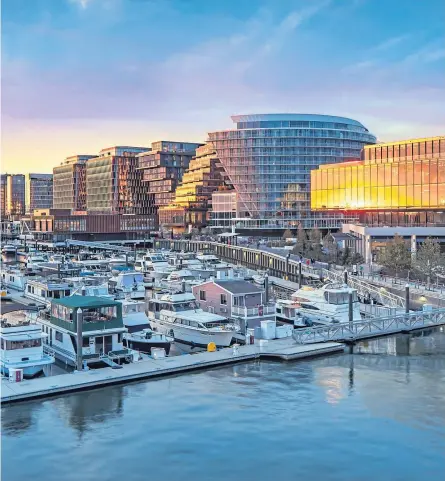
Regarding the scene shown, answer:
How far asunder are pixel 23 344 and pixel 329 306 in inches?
917

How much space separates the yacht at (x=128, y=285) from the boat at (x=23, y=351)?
20.2m

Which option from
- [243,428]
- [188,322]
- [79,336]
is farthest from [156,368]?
[243,428]

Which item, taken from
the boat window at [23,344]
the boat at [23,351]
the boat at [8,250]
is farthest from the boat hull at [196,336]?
the boat at [8,250]

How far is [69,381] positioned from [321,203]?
315ft

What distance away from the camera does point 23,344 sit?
115ft

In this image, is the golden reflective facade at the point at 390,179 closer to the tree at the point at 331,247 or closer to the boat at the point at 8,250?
the tree at the point at 331,247

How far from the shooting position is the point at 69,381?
1294 inches

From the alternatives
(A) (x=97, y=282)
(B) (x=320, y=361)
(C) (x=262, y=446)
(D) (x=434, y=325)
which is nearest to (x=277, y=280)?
(A) (x=97, y=282)

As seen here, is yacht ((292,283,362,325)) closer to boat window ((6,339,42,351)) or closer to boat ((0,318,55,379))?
boat ((0,318,55,379))

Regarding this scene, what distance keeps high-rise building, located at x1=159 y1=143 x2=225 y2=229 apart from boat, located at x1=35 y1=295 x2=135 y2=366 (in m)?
124

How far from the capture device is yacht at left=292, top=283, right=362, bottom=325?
4959 cm

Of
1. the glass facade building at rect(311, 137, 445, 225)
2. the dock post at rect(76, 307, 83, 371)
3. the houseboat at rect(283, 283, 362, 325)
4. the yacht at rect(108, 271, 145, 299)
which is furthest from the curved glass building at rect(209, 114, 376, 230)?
the dock post at rect(76, 307, 83, 371)

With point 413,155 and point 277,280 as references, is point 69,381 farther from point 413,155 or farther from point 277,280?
point 413,155

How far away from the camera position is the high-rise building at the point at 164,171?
18950 centimetres
